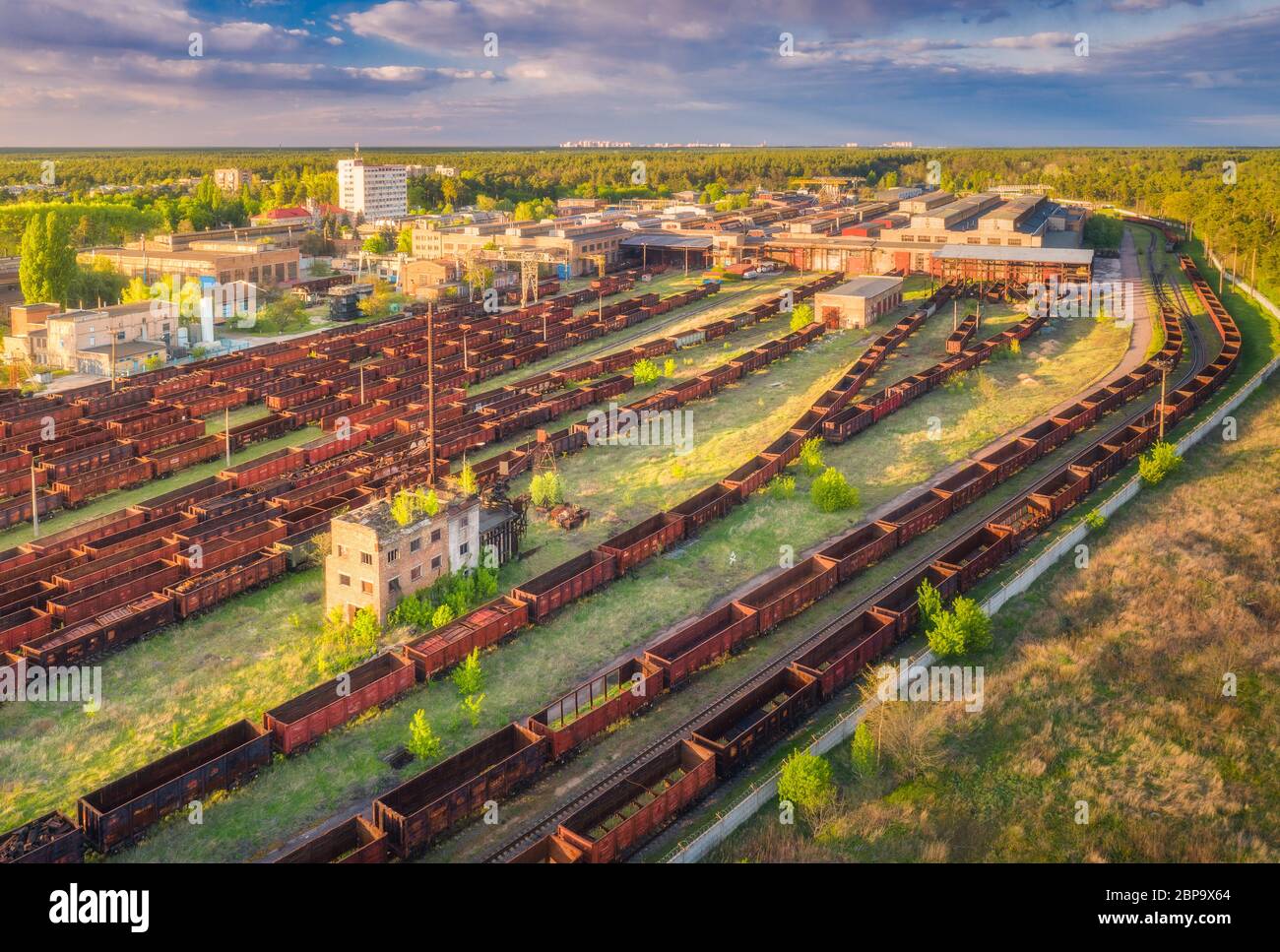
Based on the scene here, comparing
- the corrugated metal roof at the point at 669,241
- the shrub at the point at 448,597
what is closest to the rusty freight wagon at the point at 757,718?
the shrub at the point at 448,597

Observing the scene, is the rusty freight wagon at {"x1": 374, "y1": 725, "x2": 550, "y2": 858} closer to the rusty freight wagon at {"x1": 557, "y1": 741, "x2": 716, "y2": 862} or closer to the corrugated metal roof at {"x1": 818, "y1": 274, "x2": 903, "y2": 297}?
the rusty freight wagon at {"x1": 557, "y1": 741, "x2": 716, "y2": 862}

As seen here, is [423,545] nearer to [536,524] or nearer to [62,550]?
[536,524]

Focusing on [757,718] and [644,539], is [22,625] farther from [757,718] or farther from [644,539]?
[757,718]

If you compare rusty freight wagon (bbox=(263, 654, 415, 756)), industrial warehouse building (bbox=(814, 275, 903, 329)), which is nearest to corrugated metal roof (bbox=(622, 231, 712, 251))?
industrial warehouse building (bbox=(814, 275, 903, 329))

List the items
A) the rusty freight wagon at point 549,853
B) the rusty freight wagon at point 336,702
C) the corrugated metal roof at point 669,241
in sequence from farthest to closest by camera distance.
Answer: the corrugated metal roof at point 669,241 < the rusty freight wagon at point 336,702 < the rusty freight wagon at point 549,853

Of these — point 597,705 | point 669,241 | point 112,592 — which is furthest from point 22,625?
point 669,241

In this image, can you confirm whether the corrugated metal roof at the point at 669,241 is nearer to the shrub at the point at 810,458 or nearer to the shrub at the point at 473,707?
the shrub at the point at 810,458
